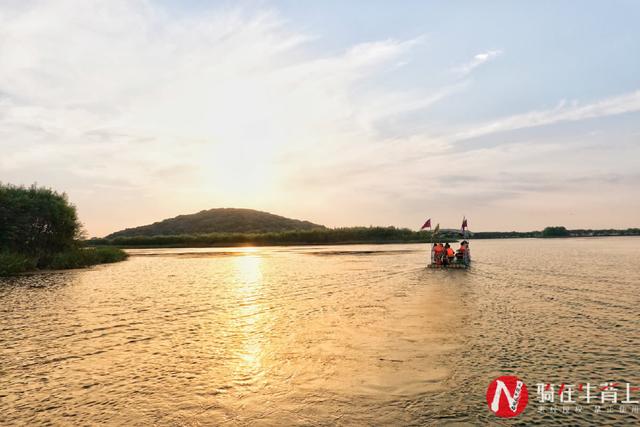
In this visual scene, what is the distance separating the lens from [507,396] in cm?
995

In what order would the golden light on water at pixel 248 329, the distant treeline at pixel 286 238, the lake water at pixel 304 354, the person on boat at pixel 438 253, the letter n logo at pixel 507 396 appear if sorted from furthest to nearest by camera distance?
the distant treeline at pixel 286 238 < the person on boat at pixel 438 253 < the golden light on water at pixel 248 329 < the lake water at pixel 304 354 < the letter n logo at pixel 507 396

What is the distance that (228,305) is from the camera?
23812mm

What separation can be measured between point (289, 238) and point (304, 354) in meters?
124

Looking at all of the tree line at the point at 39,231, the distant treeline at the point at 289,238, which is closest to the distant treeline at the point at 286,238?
the distant treeline at the point at 289,238

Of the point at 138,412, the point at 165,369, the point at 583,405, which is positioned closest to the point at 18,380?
the point at 165,369

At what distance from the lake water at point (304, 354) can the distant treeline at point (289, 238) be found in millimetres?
108293

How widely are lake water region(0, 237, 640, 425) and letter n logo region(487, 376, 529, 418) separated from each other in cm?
22

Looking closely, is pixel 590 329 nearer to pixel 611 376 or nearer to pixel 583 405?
Result: pixel 611 376

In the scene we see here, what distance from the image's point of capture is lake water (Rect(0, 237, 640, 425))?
945 centimetres

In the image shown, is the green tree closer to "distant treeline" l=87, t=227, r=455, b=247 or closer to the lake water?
the lake water

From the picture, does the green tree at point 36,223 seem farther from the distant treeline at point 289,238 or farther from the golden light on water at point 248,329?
the distant treeline at point 289,238

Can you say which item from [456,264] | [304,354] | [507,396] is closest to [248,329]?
[304,354]

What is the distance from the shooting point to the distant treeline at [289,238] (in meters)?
135

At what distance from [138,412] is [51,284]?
29710 millimetres
